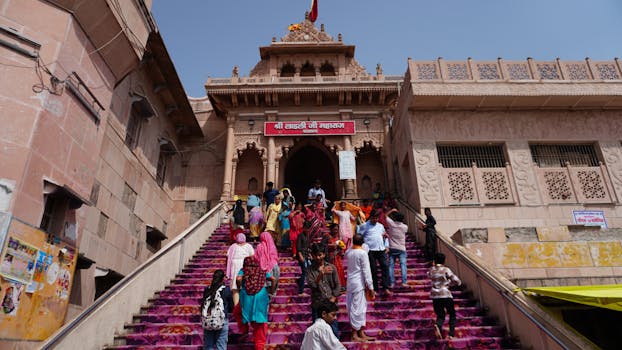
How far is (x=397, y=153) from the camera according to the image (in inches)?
559

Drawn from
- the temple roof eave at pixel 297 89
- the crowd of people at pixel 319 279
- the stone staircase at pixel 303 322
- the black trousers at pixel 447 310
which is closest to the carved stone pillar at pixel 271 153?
the temple roof eave at pixel 297 89

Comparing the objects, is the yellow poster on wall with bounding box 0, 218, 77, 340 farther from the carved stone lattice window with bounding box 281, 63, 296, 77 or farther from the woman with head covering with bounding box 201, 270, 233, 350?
the carved stone lattice window with bounding box 281, 63, 296, 77

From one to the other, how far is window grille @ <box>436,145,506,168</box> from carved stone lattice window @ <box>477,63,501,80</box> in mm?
2241

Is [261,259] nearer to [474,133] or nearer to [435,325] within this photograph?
[435,325]

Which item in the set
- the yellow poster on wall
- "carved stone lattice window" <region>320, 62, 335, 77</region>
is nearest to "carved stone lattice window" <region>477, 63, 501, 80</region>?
"carved stone lattice window" <region>320, 62, 335, 77</region>

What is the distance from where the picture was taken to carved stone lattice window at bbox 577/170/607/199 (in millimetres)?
11461

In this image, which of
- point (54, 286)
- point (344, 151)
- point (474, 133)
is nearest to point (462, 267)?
point (474, 133)

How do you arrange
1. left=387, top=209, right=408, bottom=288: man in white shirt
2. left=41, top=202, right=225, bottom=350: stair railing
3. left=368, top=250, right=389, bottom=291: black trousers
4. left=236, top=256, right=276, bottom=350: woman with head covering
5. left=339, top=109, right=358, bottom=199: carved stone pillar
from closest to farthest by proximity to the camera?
left=41, top=202, right=225, bottom=350: stair railing, left=236, top=256, right=276, bottom=350: woman with head covering, left=368, top=250, right=389, bottom=291: black trousers, left=387, top=209, right=408, bottom=288: man in white shirt, left=339, top=109, right=358, bottom=199: carved stone pillar

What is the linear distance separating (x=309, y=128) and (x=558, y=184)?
8.97 meters

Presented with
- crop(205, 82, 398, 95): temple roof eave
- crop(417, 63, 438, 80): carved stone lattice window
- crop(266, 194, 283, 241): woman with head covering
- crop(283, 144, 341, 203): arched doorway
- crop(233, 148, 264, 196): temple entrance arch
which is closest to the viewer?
crop(266, 194, 283, 241): woman with head covering

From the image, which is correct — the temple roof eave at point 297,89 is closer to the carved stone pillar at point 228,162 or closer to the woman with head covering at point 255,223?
the carved stone pillar at point 228,162

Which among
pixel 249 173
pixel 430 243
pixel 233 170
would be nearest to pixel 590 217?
pixel 430 243

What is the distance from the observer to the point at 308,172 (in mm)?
19812

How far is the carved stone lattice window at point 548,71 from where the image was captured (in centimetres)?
1220
